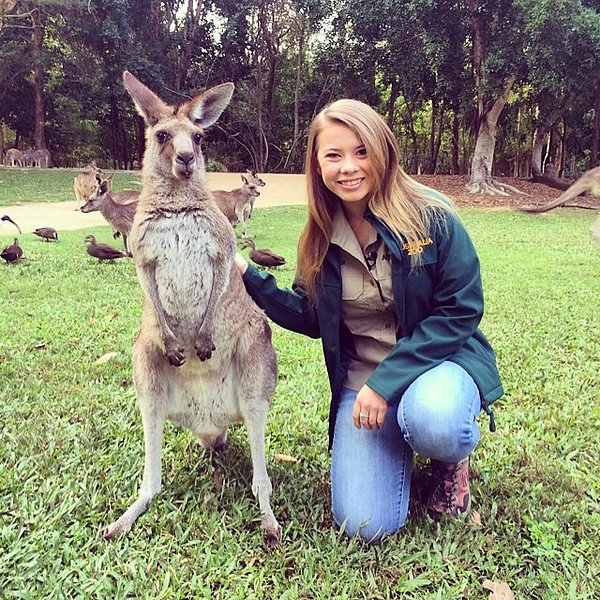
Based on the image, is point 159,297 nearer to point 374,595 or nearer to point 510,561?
point 374,595

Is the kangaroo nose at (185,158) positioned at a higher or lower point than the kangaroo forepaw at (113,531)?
higher

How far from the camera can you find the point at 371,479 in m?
1.83

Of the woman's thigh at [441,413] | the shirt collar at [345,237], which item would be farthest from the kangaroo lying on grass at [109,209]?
the woman's thigh at [441,413]

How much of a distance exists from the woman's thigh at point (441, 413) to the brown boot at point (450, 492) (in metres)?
0.15

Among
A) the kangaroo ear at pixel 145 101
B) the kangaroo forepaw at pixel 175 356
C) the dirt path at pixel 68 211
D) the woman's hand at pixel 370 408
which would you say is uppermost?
the kangaroo ear at pixel 145 101

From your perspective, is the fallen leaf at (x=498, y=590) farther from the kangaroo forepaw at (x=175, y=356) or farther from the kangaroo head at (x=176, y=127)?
the kangaroo head at (x=176, y=127)

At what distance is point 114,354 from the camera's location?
3281mm

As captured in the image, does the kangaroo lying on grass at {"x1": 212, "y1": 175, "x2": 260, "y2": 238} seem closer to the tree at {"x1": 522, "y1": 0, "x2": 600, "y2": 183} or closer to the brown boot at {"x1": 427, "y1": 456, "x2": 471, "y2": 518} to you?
the brown boot at {"x1": 427, "y1": 456, "x2": 471, "y2": 518}

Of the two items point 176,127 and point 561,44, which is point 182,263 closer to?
point 176,127

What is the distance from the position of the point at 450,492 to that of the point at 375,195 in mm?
971

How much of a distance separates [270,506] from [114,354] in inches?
68.7

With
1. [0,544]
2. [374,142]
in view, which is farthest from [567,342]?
[0,544]

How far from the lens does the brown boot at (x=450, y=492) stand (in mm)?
1877

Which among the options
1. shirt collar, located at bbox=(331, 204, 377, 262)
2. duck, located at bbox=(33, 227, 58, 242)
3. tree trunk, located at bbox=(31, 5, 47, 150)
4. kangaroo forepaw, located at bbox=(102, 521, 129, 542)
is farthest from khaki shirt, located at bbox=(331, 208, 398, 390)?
tree trunk, located at bbox=(31, 5, 47, 150)
